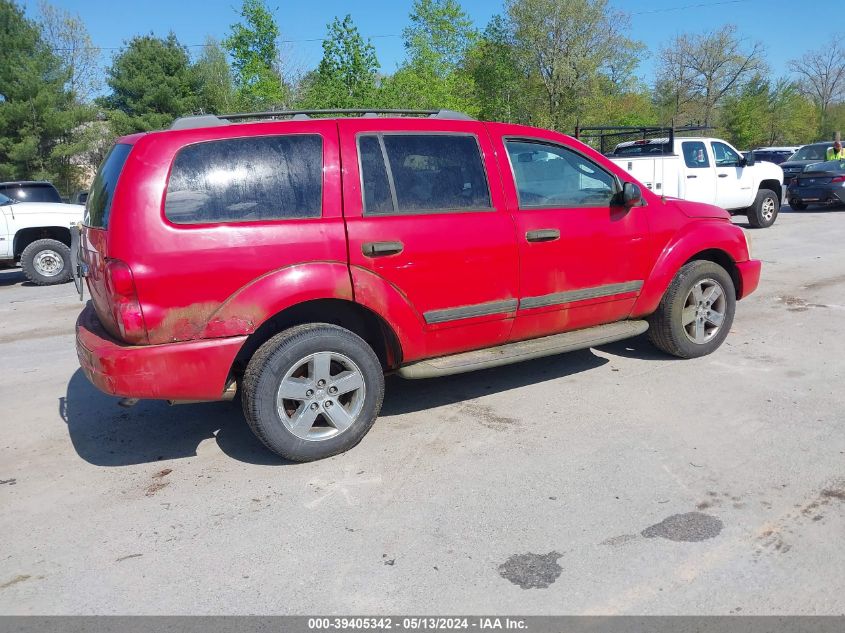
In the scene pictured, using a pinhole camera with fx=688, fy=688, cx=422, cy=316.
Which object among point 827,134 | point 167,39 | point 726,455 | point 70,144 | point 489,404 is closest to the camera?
point 726,455

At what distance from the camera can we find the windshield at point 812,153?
71.8 ft

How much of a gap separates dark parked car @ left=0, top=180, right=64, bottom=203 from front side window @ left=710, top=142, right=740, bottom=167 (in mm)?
12377

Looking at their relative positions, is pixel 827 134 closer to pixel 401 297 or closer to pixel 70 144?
pixel 70 144

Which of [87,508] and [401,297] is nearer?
[87,508]

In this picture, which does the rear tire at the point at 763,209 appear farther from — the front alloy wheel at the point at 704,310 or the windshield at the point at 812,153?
the front alloy wheel at the point at 704,310

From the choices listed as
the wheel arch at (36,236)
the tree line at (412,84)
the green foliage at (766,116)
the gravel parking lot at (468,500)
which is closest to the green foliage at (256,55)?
the tree line at (412,84)

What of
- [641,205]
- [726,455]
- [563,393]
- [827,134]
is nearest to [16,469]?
[563,393]

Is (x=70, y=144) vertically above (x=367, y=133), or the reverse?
(x=70, y=144)

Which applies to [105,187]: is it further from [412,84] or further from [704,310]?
[412,84]

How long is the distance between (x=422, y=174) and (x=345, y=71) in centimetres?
1780

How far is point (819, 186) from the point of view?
57.4 ft

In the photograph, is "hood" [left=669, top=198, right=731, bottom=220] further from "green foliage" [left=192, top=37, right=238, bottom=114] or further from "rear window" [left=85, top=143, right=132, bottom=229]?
"green foliage" [left=192, top=37, right=238, bottom=114]

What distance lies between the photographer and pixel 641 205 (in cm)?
502

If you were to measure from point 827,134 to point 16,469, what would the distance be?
2543 inches
